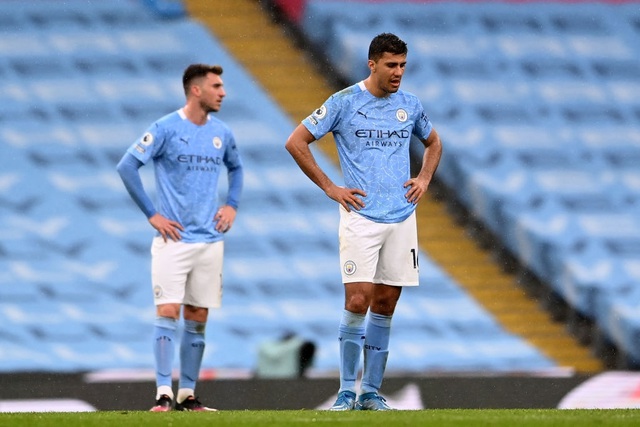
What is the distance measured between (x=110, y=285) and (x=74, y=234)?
659 millimetres

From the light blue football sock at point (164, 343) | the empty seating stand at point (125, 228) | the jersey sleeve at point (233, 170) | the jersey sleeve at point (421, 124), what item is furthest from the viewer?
the empty seating stand at point (125, 228)

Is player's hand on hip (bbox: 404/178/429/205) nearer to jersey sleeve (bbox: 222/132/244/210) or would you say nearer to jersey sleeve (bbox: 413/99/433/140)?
jersey sleeve (bbox: 413/99/433/140)

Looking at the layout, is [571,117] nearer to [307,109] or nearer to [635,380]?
[307,109]

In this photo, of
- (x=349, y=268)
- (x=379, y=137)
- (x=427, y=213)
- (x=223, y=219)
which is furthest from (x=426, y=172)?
(x=427, y=213)

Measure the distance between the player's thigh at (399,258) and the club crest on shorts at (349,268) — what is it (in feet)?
0.68

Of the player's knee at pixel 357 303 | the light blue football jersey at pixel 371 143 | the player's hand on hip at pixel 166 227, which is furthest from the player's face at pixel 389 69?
the player's hand on hip at pixel 166 227

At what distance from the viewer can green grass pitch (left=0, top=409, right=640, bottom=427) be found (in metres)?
5.49

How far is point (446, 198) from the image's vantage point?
12891 mm

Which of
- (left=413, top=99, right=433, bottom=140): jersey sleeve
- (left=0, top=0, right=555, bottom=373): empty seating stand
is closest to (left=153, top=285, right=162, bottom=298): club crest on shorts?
(left=413, top=99, right=433, bottom=140): jersey sleeve

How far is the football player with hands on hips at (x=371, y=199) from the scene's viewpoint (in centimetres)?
654

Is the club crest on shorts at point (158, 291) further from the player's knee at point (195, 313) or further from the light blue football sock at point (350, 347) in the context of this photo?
the light blue football sock at point (350, 347)

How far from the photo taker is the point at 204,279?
7582 millimetres

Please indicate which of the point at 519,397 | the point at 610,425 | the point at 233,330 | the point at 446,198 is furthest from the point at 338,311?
the point at 610,425

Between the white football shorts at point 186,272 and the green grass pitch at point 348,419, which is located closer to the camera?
the green grass pitch at point 348,419
